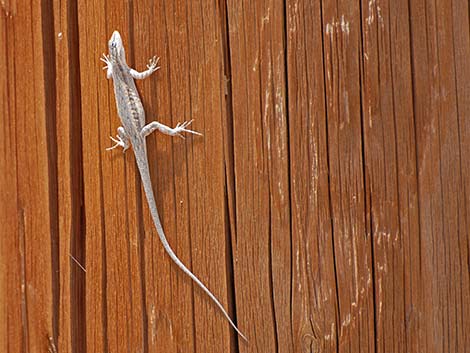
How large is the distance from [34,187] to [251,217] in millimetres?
841

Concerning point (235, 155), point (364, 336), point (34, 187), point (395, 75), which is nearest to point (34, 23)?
point (34, 187)

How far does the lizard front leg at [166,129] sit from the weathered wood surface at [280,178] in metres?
0.02

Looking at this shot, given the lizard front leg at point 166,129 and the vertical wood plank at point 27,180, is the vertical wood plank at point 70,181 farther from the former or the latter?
the lizard front leg at point 166,129

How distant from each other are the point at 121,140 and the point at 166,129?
20 centimetres

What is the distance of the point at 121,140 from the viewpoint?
88.0 inches

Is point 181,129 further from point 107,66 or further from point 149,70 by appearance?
point 107,66

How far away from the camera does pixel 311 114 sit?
1.96 meters

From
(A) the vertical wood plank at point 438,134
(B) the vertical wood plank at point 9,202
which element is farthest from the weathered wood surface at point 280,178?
(B) the vertical wood plank at point 9,202

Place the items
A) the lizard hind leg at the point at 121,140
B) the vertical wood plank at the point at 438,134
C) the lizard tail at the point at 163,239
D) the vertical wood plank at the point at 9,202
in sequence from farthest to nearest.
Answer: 1. the vertical wood plank at the point at 9,202
2. the lizard hind leg at the point at 121,140
3. the lizard tail at the point at 163,239
4. the vertical wood plank at the point at 438,134

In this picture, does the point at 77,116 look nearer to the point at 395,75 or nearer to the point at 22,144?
the point at 22,144

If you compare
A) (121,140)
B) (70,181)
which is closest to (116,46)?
(121,140)

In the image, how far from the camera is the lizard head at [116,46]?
2203mm

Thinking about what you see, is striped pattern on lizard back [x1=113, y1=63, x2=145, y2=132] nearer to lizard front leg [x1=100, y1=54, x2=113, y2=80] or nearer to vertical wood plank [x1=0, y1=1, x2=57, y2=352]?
lizard front leg [x1=100, y1=54, x2=113, y2=80]

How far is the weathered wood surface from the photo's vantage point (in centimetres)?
193
